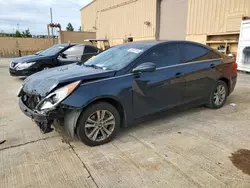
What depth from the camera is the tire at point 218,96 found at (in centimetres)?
434

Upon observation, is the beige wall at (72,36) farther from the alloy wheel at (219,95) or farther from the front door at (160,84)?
the front door at (160,84)

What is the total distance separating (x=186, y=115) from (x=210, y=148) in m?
1.32

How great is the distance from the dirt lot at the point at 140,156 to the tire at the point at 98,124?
13 cm

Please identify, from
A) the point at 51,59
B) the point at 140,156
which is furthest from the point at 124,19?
the point at 140,156

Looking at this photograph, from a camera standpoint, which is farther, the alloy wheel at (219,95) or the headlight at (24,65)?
the headlight at (24,65)

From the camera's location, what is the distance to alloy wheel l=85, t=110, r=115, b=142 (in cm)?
289

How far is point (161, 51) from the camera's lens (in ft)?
11.7

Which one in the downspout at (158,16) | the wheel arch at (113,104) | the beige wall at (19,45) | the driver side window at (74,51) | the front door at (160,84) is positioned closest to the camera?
the wheel arch at (113,104)

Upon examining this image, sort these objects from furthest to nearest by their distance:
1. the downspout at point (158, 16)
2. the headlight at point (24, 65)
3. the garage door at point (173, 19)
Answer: the downspout at point (158, 16), the garage door at point (173, 19), the headlight at point (24, 65)

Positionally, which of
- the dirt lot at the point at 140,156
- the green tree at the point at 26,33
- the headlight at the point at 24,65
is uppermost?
the green tree at the point at 26,33

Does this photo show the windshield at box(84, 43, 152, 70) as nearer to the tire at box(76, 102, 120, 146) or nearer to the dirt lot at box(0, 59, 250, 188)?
the tire at box(76, 102, 120, 146)

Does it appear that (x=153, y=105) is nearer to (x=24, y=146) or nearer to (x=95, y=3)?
(x=24, y=146)

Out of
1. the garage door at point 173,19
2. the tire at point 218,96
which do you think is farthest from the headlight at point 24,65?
the garage door at point 173,19

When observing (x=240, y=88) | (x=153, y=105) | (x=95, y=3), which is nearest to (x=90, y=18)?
(x=95, y=3)
